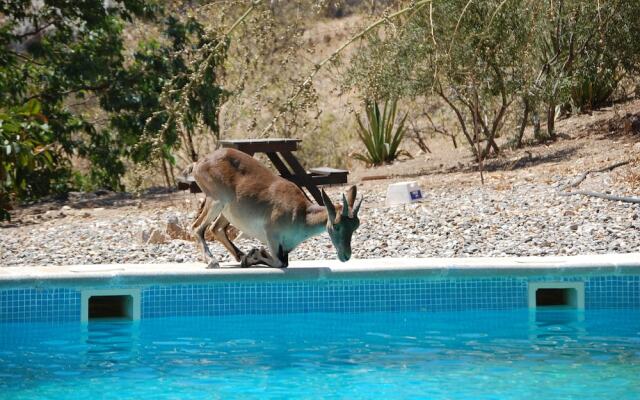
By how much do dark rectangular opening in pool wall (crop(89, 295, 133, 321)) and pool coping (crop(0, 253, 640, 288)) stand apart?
0.33m

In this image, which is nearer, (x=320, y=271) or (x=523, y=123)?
(x=320, y=271)

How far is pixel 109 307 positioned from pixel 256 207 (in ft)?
5.60

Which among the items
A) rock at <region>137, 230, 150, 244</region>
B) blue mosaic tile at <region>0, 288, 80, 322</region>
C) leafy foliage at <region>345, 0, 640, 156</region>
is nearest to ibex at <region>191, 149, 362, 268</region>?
blue mosaic tile at <region>0, 288, 80, 322</region>

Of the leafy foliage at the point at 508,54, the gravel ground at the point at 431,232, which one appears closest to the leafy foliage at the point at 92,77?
the gravel ground at the point at 431,232

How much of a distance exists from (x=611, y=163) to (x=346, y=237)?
23.7 ft

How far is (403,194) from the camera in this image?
14109mm

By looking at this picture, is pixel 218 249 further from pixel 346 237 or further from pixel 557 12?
pixel 557 12

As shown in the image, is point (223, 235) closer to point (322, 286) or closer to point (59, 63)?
point (322, 286)

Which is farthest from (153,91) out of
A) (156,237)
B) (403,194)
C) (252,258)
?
(252,258)

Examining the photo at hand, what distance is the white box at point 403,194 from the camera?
46.3 ft

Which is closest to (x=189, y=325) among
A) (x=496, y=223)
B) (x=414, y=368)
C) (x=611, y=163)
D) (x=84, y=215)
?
(x=414, y=368)

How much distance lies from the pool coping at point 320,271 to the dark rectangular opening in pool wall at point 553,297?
1.34 ft

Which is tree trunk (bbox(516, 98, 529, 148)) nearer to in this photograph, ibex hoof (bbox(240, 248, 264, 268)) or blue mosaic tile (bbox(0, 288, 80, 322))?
ibex hoof (bbox(240, 248, 264, 268))

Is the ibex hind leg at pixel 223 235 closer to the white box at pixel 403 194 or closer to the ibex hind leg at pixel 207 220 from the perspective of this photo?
the ibex hind leg at pixel 207 220
